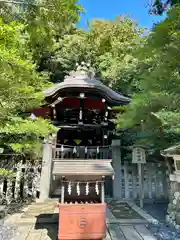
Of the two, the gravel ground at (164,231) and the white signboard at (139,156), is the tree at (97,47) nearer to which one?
the white signboard at (139,156)

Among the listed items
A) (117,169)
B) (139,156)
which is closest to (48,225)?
(139,156)

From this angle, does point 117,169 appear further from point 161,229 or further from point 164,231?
point 164,231

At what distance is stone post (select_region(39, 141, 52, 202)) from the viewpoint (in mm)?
6598

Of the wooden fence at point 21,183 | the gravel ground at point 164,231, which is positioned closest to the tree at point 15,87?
the wooden fence at point 21,183

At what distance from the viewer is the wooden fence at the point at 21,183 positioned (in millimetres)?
5891

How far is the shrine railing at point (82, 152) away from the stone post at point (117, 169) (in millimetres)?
300

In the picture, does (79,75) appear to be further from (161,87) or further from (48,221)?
(48,221)

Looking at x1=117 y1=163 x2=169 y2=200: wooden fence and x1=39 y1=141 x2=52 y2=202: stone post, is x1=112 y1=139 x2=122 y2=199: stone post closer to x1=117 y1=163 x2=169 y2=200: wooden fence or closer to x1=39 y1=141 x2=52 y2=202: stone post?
x1=117 y1=163 x2=169 y2=200: wooden fence

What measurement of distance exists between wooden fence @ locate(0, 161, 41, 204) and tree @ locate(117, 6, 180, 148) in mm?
3429

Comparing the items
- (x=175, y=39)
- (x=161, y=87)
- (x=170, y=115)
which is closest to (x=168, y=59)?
(x=175, y=39)

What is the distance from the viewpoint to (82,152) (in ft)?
25.7

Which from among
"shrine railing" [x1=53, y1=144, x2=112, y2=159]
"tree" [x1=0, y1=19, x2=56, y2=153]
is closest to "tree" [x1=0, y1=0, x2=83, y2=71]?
"tree" [x1=0, y1=19, x2=56, y2=153]

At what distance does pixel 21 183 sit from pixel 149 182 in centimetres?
430

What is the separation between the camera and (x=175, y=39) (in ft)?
11.3
